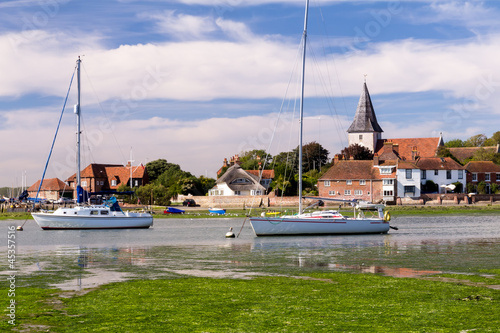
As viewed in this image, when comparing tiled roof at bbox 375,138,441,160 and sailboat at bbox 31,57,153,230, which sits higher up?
tiled roof at bbox 375,138,441,160

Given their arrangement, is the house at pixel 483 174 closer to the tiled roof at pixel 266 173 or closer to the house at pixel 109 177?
the tiled roof at pixel 266 173

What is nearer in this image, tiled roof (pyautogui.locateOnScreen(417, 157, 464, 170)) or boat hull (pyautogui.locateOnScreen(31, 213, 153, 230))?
boat hull (pyautogui.locateOnScreen(31, 213, 153, 230))

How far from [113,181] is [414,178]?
6917cm

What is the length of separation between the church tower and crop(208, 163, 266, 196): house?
3874cm

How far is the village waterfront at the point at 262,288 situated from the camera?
51.2 feet

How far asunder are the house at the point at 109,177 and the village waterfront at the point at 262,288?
101492 millimetres

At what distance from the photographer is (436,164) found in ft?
380

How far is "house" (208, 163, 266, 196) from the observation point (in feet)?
415

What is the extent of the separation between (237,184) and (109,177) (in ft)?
112

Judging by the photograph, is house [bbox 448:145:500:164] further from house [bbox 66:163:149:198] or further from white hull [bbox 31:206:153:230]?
white hull [bbox 31:206:153:230]

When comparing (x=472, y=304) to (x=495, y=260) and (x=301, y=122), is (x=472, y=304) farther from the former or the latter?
(x=301, y=122)

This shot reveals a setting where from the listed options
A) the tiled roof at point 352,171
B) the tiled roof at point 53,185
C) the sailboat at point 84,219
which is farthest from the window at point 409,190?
the tiled roof at point 53,185

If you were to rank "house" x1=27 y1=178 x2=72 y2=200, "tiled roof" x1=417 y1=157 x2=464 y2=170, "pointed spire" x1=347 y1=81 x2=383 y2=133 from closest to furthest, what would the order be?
"tiled roof" x1=417 y1=157 x2=464 y2=170 < "house" x1=27 y1=178 x2=72 y2=200 < "pointed spire" x1=347 y1=81 x2=383 y2=133

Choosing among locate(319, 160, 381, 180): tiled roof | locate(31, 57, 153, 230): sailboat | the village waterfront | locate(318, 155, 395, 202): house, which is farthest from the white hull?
locate(319, 160, 381, 180): tiled roof
